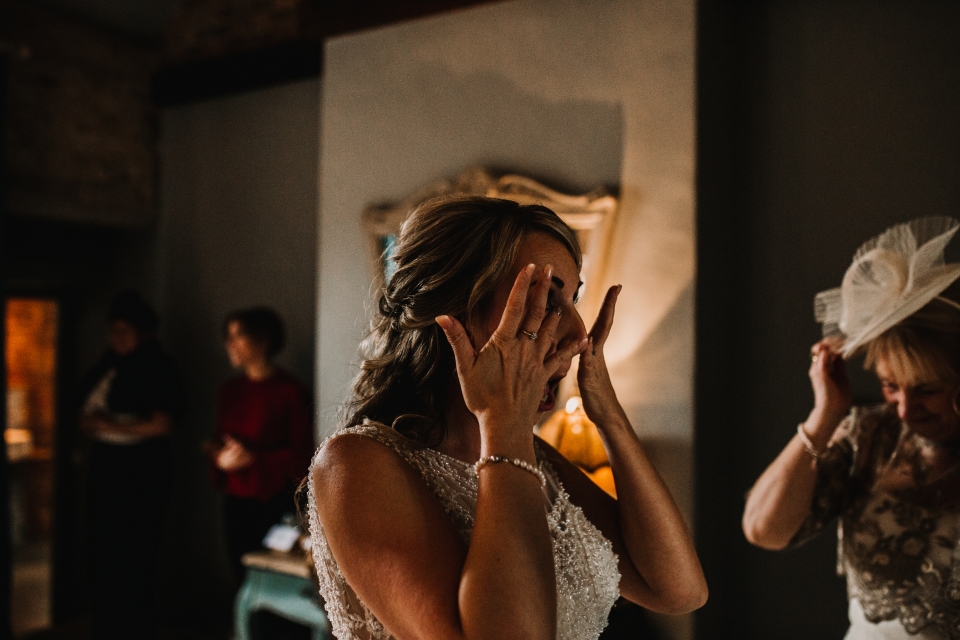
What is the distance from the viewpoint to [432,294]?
1.19 metres

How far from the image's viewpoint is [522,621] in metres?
0.93

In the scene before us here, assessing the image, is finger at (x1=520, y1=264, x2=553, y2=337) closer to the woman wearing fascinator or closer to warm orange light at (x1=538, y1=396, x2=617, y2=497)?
the woman wearing fascinator

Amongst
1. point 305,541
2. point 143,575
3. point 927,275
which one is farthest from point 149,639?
point 927,275

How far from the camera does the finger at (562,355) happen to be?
1.09 meters

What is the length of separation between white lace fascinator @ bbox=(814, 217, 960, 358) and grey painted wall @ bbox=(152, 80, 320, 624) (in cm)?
312

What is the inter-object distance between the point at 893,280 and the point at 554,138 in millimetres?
1788

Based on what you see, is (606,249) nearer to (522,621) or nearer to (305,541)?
(305,541)

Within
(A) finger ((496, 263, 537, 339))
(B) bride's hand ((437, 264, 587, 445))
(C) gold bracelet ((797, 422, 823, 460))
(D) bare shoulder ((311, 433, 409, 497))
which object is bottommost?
(C) gold bracelet ((797, 422, 823, 460))

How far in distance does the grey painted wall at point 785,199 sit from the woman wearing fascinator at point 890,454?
104 cm

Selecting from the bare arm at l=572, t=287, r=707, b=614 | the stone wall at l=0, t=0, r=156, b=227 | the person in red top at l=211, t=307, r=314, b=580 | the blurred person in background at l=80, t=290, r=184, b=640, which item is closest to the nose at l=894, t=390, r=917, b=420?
the bare arm at l=572, t=287, r=707, b=614

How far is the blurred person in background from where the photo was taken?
12.6ft

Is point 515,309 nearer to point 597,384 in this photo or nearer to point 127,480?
point 597,384

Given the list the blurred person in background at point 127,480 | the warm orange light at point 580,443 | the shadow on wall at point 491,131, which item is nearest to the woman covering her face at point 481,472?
the warm orange light at point 580,443

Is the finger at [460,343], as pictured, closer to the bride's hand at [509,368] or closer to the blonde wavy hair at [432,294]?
the bride's hand at [509,368]
